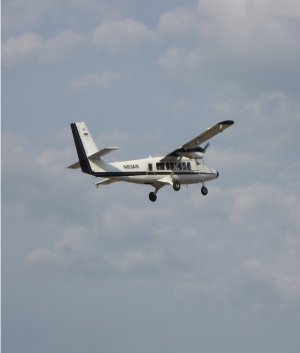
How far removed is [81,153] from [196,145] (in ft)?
32.3

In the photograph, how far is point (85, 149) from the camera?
9244cm

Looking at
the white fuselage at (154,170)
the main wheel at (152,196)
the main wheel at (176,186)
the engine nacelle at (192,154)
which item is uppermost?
the engine nacelle at (192,154)

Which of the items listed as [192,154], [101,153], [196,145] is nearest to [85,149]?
[101,153]

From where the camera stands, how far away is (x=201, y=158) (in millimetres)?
97625

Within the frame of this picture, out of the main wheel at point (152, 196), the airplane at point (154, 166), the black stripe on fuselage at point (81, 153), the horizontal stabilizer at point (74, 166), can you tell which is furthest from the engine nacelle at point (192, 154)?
the black stripe on fuselage at point (81, 153)

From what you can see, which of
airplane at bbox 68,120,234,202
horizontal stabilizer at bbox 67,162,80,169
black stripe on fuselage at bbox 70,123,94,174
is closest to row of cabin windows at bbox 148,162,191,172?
airplane at bbox 68,120,234,202

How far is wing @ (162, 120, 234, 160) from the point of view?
94.7m

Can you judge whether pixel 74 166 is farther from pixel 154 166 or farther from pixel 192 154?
pixel 192 154

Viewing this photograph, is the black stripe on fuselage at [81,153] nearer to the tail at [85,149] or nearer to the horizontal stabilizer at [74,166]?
the tail at [85,149]

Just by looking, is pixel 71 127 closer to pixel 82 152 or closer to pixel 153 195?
pixel 82 152

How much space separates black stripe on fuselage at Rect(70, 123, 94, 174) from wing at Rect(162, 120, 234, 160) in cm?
684

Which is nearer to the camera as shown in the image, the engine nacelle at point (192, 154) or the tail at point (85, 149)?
the tail at point (85, 149)

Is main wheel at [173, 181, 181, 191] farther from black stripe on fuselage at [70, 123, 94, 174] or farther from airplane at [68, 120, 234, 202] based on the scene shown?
black stripe on fuselage at [70, 123, 94, 174]

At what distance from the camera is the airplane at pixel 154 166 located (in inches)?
3610
